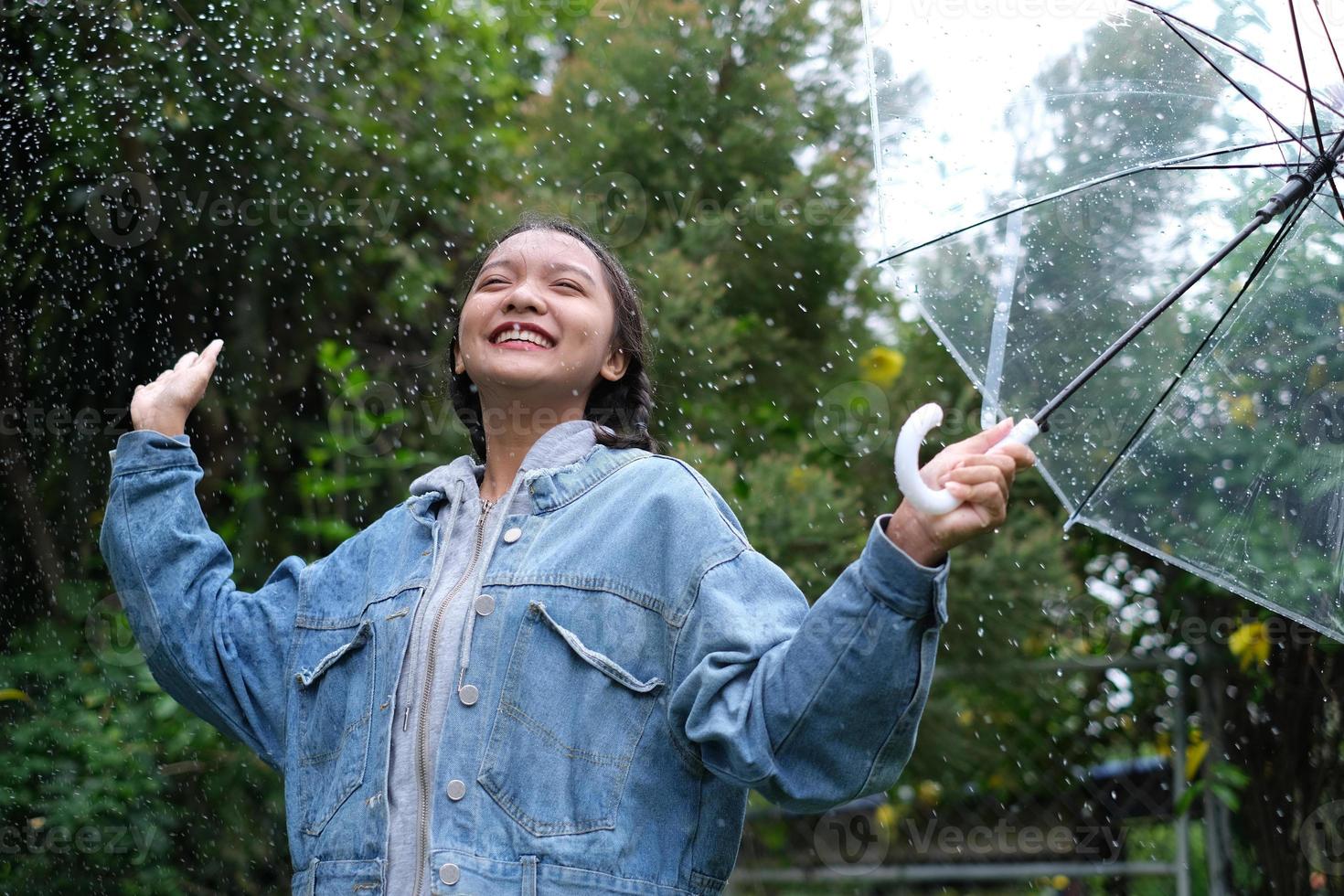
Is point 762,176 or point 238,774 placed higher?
point 762,176

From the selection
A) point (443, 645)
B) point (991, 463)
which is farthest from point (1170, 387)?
point (443, 645)

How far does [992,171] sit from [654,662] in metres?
0.98

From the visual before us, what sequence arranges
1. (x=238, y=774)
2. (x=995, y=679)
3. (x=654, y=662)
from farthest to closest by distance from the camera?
(x=995, y=679)
(x=238, y=774)
(x=654, y=662)

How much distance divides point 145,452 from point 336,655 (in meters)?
0.39

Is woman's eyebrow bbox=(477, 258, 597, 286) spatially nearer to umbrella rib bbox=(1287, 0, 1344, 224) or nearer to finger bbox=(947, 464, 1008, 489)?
finger bbox=(947, 464, 1008, 489)

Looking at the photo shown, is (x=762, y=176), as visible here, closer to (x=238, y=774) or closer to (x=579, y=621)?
(x=238, y=774)

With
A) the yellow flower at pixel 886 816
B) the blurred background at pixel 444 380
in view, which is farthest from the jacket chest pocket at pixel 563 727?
the yellow flower at pixel 886 816

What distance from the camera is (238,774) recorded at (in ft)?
14.3

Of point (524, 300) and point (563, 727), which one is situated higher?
point (524, 300)

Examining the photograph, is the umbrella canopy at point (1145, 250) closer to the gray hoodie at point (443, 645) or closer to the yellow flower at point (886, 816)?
the gray hoodie at point (443, 645)

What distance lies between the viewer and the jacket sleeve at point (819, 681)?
1330mm

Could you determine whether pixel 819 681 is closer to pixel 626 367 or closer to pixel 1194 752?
pixel 626 367

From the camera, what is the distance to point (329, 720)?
1679 millimetres

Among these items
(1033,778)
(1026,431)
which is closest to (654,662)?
(1026,431)
